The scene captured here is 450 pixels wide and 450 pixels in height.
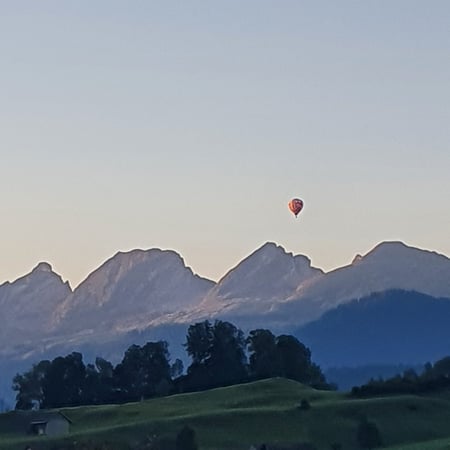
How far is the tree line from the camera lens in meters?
155

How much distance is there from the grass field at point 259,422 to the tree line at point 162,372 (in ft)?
101

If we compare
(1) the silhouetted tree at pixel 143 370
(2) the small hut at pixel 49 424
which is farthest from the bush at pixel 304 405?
(1) the silhouetted tree at pixel 143 370

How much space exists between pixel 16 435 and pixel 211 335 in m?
51.2

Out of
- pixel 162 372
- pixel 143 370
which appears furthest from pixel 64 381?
pixel 162 372

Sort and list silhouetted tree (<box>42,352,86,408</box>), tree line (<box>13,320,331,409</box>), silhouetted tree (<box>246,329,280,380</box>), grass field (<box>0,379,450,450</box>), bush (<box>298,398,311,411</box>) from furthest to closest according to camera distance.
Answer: silhouetted tree (<box>246,329,280,380</box>), silhouetted tree (<box>42,352,86,408</box>), tree line (<box>13,320,331,409</box>), bush (<box>298,398,311,411</box>), grass field (<box>0,379,450,450</box>)

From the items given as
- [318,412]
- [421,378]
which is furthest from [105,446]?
[421,378]

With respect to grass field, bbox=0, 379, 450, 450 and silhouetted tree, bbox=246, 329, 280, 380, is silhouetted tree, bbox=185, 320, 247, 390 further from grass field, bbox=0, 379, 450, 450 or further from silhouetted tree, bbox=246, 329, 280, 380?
grass field, bbox=0, 379, 450, 450

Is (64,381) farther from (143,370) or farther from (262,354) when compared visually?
(262,354)

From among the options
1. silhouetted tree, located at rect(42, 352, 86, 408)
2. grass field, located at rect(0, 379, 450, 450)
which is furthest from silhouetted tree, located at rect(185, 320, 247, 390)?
grass field, located at rect(0, 379, 450, 450)

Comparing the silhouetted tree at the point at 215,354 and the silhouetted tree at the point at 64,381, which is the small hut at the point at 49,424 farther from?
the silhouetted tree at the point at 215,354

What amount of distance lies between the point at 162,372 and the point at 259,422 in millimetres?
57166

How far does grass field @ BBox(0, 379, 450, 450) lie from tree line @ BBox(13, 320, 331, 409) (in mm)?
30721

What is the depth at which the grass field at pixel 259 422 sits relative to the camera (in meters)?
100

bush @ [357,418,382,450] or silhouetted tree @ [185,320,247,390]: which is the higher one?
silhouetted tree @ [185,320,247,390]
